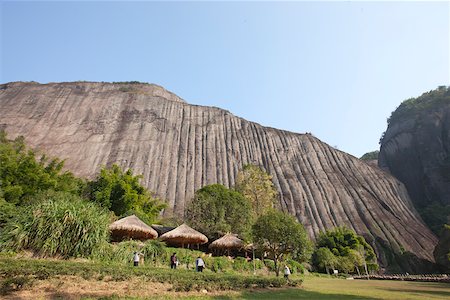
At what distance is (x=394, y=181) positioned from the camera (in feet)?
162

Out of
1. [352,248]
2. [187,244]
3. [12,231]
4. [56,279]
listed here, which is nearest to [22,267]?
[56,279]

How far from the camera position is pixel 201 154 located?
153ft

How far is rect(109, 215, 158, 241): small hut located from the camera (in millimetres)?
19219

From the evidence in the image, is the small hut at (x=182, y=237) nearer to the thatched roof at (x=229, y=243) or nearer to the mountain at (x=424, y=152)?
the thatched roof at (x=229, y=243)

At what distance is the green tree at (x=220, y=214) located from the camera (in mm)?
24584

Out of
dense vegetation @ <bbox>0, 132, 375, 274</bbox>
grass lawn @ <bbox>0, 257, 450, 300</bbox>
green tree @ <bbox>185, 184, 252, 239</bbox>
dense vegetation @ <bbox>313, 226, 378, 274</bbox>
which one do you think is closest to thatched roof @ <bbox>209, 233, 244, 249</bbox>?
dense vegetation @ <bbox>0, 132, 375, 274</bbox>

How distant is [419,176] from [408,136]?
785 centimetres

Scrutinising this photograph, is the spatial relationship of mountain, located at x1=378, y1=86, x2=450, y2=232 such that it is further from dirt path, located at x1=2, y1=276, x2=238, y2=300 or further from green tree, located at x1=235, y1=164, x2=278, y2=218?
dirt path, located at x1=2, y1=276, x2=238, y2=300

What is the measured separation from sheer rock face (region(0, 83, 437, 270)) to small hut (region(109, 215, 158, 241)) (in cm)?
1799

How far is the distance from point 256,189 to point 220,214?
6719mm

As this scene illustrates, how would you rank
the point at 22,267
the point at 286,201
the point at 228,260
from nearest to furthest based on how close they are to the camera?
the point at 22,267, the point at 228,260, the point at 286,201

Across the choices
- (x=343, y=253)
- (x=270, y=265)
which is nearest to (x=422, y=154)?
(x=343, y=253)

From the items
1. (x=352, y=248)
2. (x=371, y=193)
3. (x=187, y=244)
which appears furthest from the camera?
(x=371, y=193)

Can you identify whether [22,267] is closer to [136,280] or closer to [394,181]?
[136,280]
